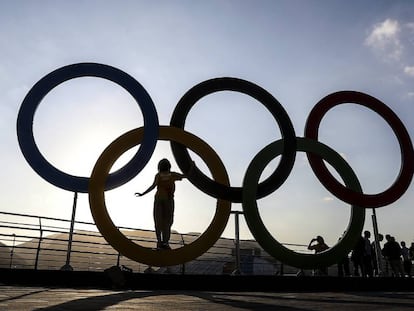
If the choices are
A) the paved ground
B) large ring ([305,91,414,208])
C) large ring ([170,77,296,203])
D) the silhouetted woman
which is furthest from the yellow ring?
the paved ground

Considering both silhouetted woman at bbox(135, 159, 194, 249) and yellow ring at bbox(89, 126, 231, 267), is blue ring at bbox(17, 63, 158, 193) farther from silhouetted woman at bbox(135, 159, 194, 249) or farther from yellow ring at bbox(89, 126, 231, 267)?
silhouetted woman at bbox(135, 159, 194, 249)

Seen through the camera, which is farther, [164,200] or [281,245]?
[281,245]

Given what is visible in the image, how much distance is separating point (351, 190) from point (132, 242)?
493cm

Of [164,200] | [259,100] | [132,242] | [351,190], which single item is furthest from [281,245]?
[259,100]

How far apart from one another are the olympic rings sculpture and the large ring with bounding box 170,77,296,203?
0.07 feet

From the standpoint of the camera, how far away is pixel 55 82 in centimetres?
762

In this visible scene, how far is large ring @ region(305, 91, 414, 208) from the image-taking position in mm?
8477

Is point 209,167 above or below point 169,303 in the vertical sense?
above

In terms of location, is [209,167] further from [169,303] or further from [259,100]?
[169,303]

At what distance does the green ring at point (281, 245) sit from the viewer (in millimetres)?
7699

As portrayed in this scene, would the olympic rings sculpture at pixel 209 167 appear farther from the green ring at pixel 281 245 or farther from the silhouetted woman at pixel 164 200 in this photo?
the silhouetted woman at pixel 164 200

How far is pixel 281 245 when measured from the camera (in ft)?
25.7

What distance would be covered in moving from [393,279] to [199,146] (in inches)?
193

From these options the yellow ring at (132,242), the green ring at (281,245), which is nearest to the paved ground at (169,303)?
the yellow ring at (132,242)
